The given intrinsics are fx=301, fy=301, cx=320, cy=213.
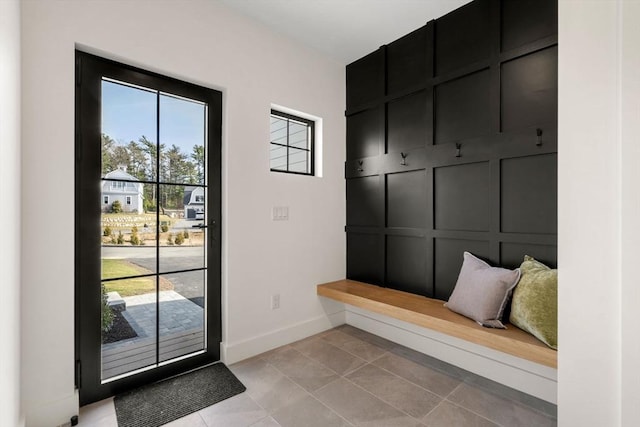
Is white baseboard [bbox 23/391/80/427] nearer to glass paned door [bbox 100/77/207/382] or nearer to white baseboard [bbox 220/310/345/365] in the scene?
glass paned door [bbox 100/77/207/382]

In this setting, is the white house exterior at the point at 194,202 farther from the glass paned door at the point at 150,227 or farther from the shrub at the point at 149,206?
the shrub at the point at 149,206

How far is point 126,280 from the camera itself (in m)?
1.98

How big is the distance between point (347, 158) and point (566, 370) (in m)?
2.47

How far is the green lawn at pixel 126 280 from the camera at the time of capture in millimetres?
1919

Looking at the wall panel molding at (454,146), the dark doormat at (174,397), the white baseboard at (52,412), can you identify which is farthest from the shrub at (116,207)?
the wall panel molding at (454,146)

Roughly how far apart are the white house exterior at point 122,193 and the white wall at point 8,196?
470 millimetres

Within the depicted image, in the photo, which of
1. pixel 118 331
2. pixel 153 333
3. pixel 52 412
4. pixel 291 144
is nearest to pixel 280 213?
pixel 291 144

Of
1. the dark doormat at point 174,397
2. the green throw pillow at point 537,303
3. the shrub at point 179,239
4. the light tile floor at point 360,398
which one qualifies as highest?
the shrub at point 179,239

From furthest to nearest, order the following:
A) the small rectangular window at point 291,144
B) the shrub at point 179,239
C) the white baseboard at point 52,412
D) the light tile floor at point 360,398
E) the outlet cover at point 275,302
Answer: the small rectangular window at point 291,144 < the outlet cover at point 275,302 < the shrub at point 179,239 < the light tile floor at point 360,398 < the white baseboard at point 52,412

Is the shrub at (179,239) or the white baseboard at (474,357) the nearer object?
the white baseboard at (474,357)

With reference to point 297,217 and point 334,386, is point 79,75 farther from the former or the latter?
point 334,386

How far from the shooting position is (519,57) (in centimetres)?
206

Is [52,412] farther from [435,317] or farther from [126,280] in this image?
[435,317]

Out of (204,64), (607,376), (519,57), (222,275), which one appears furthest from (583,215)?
(204,64)
